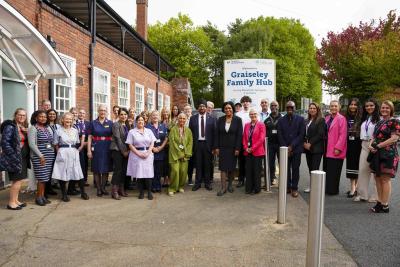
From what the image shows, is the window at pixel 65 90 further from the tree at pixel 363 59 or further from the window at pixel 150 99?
the tree at pixel 363 59

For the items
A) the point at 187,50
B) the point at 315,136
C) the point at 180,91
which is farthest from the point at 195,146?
the point at 187,50

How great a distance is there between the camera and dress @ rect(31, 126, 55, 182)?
6.80 m

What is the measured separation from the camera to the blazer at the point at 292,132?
7824 millimetres

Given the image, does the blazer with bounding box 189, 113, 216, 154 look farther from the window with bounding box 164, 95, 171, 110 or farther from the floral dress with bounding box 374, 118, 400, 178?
the window with bounding box 164, 95, 171, 110

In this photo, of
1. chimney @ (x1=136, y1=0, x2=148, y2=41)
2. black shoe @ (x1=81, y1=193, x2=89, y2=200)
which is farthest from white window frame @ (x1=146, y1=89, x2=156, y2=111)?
black shoe @ (x1=81, y1=193, x2=89, y2=200)

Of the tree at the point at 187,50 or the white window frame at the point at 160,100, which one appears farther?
the tree at the point at 187,50

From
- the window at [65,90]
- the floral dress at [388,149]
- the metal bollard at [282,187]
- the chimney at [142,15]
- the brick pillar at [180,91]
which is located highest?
the chimney at [142,15]

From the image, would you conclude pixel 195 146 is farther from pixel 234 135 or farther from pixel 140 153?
pixel 140 153

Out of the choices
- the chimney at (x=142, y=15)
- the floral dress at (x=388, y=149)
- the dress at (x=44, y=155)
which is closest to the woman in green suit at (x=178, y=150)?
the dress at (x=44, y=155)

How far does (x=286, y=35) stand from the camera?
151 feet

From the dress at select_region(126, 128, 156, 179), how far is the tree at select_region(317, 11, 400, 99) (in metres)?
18.1

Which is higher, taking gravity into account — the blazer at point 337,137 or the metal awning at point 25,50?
the metal awning at point 25,50

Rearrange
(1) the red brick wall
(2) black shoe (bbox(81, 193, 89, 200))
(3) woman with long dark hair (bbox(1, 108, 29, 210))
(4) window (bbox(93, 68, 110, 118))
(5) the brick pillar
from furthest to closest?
1. (5) the brick pillar
2. (4) window (bbox(93, 68, 110, 118))
3. (1) the red brick wall
4. (2) black shoe (bbox(81, 193, 89, 200))
5. (3) woman with long dark hair (bbox(1, 108, 29, 210))

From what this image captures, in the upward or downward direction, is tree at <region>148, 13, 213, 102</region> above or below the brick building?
above
